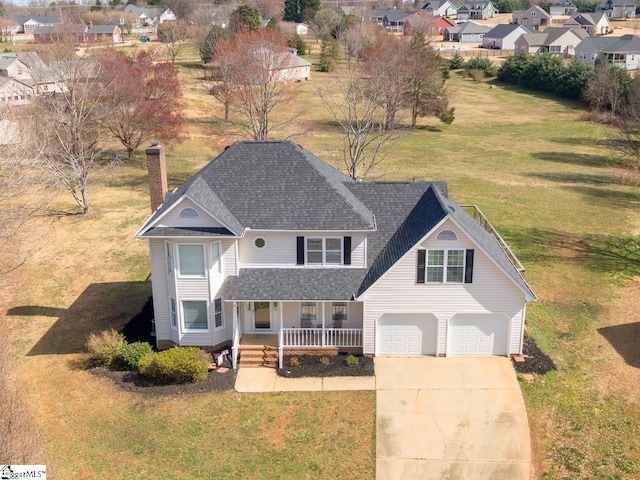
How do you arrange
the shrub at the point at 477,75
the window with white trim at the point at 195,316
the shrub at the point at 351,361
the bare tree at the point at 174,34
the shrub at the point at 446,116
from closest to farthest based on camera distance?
the shrub at the point at 351,361 < the window with white trim at the point at 195,316 < the shrub at the point at 446,116 < the shrub at the point at 477,75 < the bare tree at the point at 174,34

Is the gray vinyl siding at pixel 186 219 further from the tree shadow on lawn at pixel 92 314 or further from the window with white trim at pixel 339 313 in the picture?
the tree shadow on lawn at pixel 92 314

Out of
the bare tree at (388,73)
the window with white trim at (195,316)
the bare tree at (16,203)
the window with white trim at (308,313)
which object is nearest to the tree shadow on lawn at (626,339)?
the window with white trim at (308,313)

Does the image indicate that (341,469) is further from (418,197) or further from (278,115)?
(278,115)

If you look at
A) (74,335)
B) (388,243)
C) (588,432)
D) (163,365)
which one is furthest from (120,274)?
(588,432)

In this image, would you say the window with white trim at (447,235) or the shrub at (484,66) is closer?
the window with white trim at (447,235)

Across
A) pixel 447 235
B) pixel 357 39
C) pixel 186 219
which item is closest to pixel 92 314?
pixel 186 219
